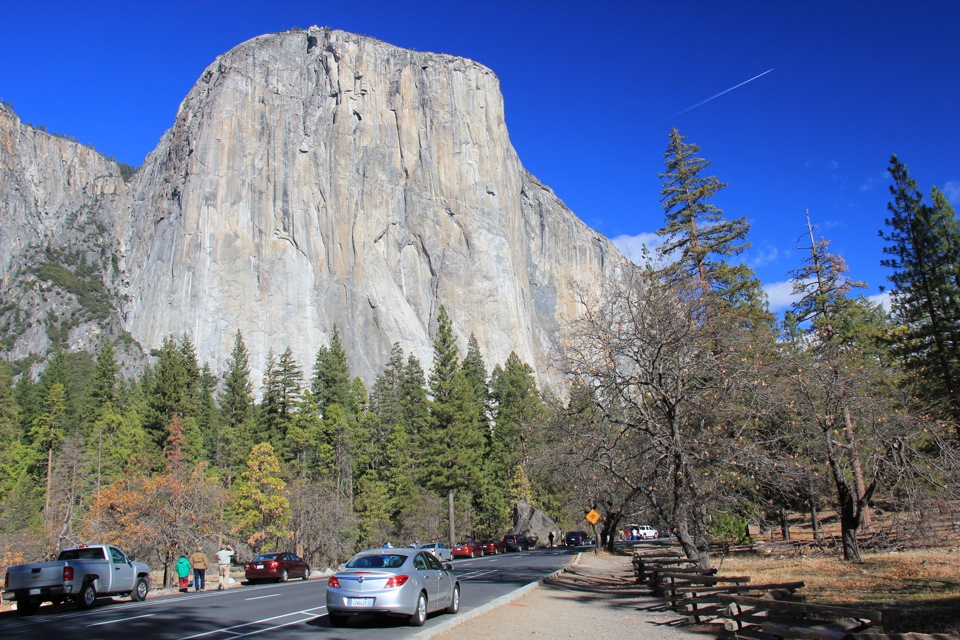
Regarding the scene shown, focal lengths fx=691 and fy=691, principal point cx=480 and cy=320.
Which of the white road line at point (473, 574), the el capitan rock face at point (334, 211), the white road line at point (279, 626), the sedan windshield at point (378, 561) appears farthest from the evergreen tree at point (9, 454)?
the sedan windshield at point (378, 561)

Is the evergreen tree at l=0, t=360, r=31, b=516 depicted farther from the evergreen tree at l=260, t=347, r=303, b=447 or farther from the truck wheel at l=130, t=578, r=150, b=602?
the truck wheel at l=130, t=578, r=150, b=602

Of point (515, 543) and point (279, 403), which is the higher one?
point (279, 403)

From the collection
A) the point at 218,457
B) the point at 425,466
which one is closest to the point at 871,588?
the point at 425,466

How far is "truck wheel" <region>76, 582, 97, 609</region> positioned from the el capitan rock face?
69461 millimetres

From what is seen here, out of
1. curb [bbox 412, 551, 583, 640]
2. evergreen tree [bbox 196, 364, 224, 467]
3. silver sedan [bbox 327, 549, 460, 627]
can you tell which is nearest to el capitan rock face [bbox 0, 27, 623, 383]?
evergreen tree [bbox 196, 364, 224, 467]

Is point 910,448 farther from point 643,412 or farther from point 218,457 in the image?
point 218,457

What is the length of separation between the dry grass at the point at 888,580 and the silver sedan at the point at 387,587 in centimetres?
724

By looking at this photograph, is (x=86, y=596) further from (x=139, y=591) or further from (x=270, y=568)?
(x=270, y=568)

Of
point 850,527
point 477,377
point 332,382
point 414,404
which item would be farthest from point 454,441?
point 850,527

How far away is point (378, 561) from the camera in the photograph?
12.5 metres

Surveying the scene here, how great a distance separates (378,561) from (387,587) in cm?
90

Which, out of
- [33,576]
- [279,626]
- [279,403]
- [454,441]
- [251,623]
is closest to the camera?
[279,626]

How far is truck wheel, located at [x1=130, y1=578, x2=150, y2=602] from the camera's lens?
1834 cm

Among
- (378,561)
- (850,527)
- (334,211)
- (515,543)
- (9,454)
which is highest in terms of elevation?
(334,211)
